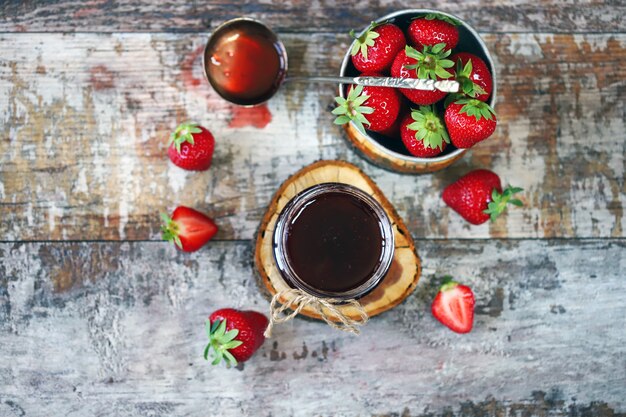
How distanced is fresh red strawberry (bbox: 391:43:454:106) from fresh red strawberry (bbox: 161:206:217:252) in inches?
16.8

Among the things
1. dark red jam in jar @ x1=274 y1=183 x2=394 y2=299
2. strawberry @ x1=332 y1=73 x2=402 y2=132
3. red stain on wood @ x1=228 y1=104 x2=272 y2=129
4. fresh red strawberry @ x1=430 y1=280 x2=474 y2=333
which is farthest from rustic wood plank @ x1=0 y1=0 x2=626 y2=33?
fresh red strawberry @ x1=430 y1=280 x2=474 y2=333

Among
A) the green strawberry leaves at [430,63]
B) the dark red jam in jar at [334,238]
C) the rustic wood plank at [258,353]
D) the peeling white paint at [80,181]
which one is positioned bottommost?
the rustic wood plank at [258,353]

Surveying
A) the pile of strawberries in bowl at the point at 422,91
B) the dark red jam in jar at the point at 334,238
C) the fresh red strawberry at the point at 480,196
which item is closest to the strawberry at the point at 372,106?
the pile of strawberries in bowl at the point at 422,91

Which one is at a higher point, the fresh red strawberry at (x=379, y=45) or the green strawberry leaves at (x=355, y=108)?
the fresh red strawberry at (x=379, y=45)

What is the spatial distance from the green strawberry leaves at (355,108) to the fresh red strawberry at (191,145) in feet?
0.86

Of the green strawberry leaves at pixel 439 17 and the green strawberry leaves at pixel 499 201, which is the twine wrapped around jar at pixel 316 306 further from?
the green strawberry leaves at pixel 439 17

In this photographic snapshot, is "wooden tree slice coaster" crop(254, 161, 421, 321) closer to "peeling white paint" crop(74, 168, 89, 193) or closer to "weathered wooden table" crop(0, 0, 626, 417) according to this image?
"weathered wooden table" crop(0, 0, 626, 417)

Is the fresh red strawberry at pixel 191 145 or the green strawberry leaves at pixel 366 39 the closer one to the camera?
the green strawberry leaves at pixel 366 39

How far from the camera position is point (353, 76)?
3.22 feet

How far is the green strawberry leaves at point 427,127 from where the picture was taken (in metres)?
0.90

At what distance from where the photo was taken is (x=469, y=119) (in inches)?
35.1

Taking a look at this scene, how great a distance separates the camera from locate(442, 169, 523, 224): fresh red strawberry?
1.07m

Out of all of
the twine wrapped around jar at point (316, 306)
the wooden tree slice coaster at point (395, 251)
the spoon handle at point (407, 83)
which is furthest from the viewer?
the wooden tree slice coaster at point (395, 251)

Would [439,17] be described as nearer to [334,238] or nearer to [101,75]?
[334,238]
